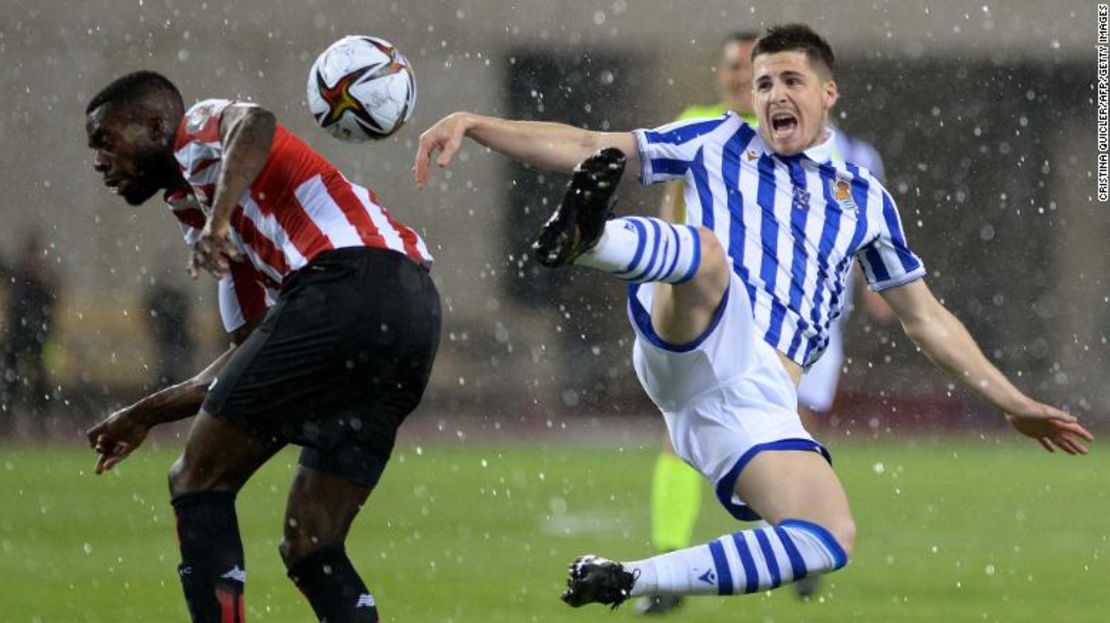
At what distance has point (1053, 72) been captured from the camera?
1872 cm

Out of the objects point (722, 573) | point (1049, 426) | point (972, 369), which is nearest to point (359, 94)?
point (722, 573)

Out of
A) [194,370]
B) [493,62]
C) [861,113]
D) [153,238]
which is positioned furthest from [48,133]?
[861,113]

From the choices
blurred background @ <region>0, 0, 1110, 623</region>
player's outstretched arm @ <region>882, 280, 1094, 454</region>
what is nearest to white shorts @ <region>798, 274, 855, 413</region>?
player's outstretched arm @ <region>882, 280, 1094, 454</region>

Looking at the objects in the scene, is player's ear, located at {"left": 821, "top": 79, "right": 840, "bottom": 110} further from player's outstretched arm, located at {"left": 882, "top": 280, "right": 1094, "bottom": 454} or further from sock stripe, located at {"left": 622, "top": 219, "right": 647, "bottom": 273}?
sock stripe, located at {"left": 622, "top": 219, "right": 647, "bottom": 273}

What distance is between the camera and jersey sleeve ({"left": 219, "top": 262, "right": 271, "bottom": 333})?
4848 millimetres

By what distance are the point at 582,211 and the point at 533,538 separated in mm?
4411

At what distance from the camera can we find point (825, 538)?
14.9 feet

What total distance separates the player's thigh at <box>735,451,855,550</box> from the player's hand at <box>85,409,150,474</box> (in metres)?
1.40

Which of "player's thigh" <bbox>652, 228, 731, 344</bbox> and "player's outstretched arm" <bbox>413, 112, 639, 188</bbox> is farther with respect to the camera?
"player's outstretched arm" <bbox>413, 112, 639, 188</bbox>

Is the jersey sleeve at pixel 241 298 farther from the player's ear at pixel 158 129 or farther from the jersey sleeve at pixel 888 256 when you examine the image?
the jersey sleeve at pixel 888 256

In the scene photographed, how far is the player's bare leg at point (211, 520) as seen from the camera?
442 centimetres

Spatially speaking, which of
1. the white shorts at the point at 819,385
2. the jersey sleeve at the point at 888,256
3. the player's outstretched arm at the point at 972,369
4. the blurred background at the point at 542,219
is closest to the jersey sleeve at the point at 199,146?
the jersey sleeve at the point at 888,256

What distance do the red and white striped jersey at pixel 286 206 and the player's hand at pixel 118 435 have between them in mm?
465

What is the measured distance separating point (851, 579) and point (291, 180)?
3.28 meters
